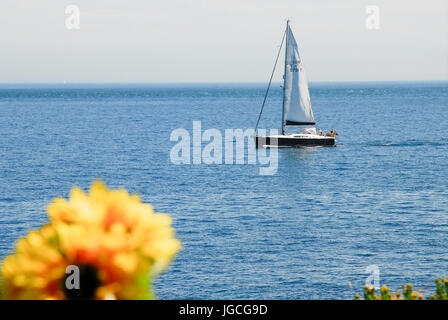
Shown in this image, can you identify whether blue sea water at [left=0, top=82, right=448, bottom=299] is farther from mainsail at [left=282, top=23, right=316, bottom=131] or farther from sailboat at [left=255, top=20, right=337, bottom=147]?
mainsail at [left=282, top=23, right=316, bottom=131]

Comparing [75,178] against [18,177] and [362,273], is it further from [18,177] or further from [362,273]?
[362,273]

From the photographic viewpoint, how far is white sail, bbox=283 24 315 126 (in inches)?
3775

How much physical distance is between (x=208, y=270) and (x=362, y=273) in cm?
1036

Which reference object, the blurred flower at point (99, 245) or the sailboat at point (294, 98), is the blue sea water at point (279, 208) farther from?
the blurred flower at point (99, 245)

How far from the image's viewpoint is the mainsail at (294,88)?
315ft

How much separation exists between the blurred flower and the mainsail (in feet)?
308

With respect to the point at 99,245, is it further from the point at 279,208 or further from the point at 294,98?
the point at 294,98

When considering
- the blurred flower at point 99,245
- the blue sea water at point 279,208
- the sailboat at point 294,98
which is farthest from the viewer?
the sailboat at point 294,98

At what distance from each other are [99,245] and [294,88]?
9584 centimetres

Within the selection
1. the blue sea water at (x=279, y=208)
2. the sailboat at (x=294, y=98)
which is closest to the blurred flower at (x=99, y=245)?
the blue sea water at (x=279, y=208)

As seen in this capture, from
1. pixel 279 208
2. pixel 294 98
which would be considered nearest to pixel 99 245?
pixel 279 208

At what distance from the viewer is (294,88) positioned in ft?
317

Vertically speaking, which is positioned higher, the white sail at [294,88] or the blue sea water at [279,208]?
the white sail at [294,88]

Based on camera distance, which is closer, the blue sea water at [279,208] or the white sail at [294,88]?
the blue sea water at [279,208]
